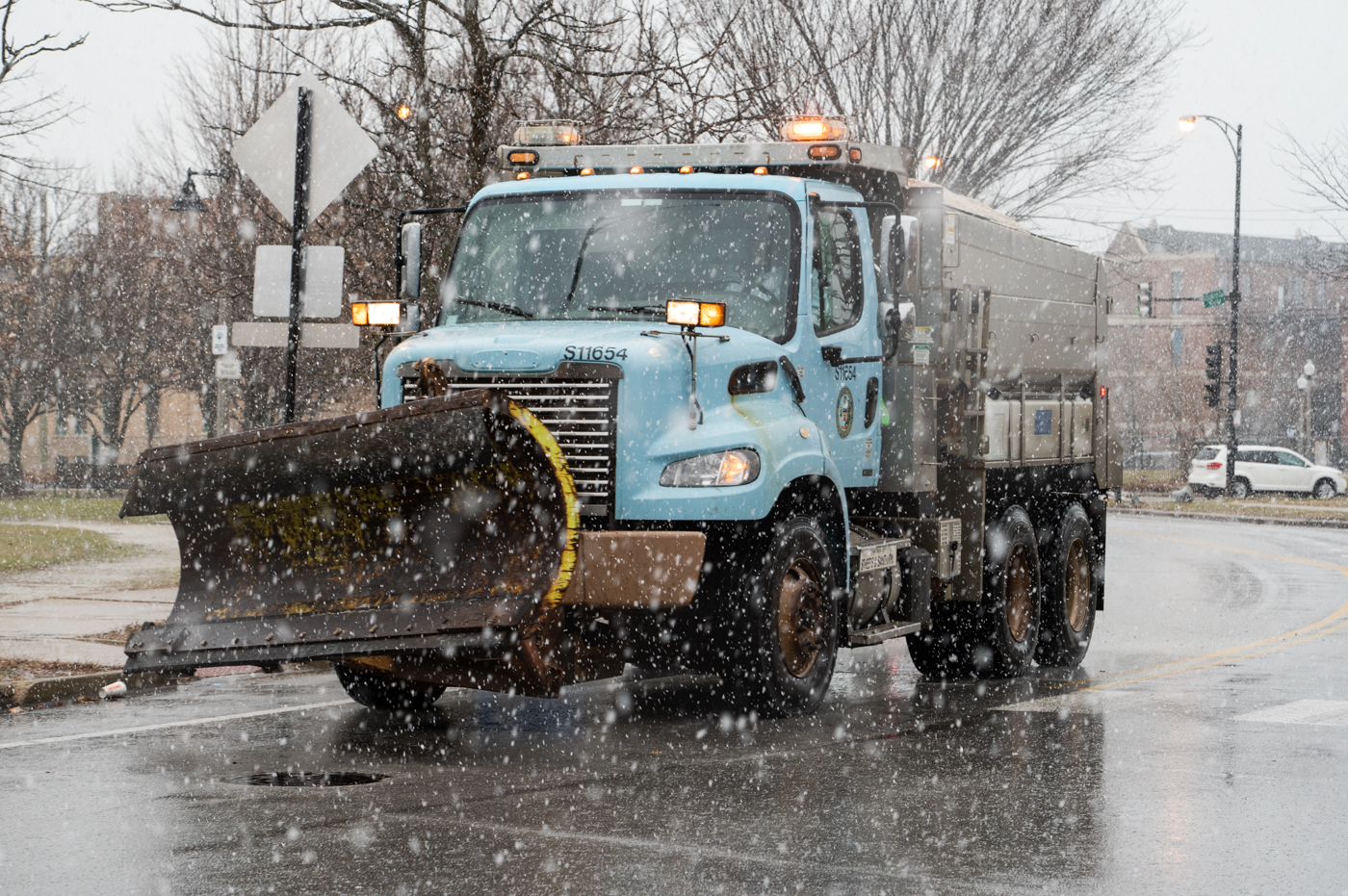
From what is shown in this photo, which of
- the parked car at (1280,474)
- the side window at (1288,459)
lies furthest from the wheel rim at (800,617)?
the side window at (1288,459)

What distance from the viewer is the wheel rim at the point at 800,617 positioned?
9.33m

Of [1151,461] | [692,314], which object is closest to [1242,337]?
[1151,461]

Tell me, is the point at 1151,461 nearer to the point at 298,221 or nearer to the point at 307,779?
the point at 298,221

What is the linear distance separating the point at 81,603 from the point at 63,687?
4691mm

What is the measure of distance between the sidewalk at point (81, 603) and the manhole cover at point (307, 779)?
3.84m

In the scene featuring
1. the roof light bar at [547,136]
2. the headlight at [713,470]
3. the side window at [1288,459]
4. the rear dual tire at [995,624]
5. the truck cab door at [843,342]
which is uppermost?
the roof light bar at [547,136]

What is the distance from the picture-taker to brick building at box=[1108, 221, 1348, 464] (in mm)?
76312

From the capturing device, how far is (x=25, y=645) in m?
11.9

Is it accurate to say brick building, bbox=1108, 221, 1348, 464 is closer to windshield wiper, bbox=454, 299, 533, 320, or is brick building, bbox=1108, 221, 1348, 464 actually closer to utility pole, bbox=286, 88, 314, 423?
utility pole, bbox=286, 88, 314, 423

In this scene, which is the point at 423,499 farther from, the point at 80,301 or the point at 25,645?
the point at 80,301

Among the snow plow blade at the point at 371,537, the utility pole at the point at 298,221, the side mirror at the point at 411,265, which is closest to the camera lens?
the snow plow blade at the point at 371,537

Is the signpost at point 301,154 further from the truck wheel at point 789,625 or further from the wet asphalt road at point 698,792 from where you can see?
the truck wheel at point 789,625

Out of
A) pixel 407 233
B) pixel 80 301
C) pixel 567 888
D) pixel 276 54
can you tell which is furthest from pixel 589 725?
pixel 80 301

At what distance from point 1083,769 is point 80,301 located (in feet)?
125
